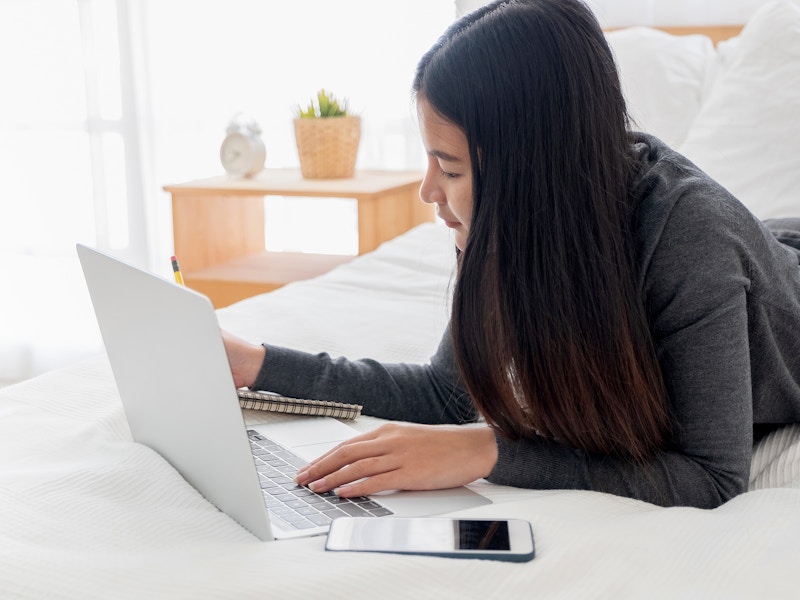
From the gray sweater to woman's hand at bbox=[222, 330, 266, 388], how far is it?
1.06 ft

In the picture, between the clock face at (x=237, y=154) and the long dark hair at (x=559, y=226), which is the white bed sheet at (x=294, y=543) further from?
the clock face at (x=237, y=154)

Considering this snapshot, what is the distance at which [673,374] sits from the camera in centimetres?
82

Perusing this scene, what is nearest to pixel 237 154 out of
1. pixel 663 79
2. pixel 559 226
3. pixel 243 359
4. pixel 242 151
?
pixel 242 151

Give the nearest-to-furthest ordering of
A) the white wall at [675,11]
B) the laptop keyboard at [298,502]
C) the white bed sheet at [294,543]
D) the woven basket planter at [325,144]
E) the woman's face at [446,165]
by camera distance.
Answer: the white bed sheet at [294,543]
the laptop keyboard at [298,502]
the woman's face at [446,165]
the white wall at [675,11]
the woven basket planter at [325,144]

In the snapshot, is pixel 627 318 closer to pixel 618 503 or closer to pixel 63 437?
pixel 618 503

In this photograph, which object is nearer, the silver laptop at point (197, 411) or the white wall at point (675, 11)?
the silver laptop at point (197, 411)

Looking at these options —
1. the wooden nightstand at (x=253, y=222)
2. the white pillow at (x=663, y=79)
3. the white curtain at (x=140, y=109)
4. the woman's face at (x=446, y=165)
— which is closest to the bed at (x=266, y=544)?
the woman's face at (x=446, y=165)

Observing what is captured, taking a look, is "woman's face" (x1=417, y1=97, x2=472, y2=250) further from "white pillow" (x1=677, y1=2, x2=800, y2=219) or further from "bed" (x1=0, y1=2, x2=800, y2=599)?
"white pillow" (x1=677, y1=2, x2=800, y2=219)

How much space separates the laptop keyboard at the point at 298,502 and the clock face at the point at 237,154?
161 centimetres

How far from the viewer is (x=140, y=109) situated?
111 inches

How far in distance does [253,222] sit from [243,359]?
1619 millimetres

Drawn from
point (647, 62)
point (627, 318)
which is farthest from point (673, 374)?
point (647, 62)

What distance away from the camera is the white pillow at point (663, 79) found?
1.82 meters

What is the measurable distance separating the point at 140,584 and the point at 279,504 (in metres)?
0.18
